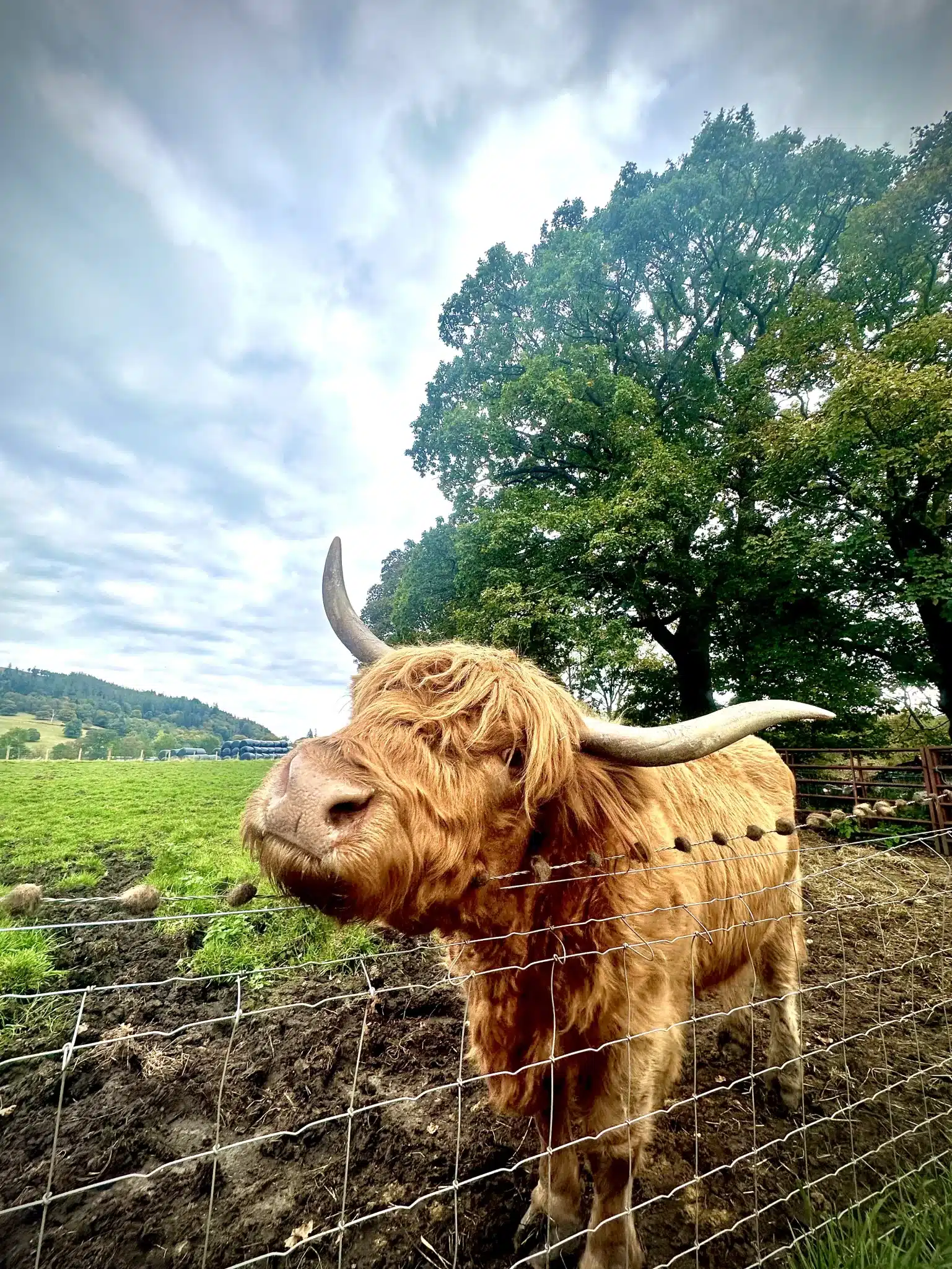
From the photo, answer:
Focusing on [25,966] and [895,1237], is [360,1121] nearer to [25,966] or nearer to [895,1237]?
[895,1237]

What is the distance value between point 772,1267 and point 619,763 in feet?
7.16

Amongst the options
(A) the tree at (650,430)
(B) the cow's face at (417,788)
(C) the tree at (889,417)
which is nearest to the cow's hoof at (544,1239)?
(B) the cow's face at (417,788)

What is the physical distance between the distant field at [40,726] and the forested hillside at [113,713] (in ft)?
2.79

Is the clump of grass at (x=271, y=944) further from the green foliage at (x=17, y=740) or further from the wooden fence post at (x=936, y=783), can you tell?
the green foliage at (x=17, y=740)

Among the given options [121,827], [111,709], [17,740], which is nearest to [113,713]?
[111,709]

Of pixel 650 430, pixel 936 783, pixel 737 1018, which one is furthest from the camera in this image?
pixel 650 430

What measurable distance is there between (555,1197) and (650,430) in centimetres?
1486

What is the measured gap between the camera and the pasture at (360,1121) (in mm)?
2262

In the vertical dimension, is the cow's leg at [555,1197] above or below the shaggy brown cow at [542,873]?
below

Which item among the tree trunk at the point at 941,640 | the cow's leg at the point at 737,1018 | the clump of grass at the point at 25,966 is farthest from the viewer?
the tree trunk at the point at 941,640

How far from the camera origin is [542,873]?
1.93m

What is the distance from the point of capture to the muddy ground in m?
2.34

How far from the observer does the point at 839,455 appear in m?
12.3

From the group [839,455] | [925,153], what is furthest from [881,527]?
[925,153]
